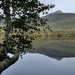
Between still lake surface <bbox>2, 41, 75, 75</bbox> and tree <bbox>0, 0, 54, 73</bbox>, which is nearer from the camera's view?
tree <bbox>0, 0, 54, 73</bbox>

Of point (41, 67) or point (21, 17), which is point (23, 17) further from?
point (41, 67)

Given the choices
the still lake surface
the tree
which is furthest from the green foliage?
the still lake surface

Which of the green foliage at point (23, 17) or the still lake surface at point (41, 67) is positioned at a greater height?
the green foliage at point (23, 17)

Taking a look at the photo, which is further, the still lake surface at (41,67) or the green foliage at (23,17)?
the still lake surface at (41,67)

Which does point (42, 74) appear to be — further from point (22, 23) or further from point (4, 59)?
point (4, 59)

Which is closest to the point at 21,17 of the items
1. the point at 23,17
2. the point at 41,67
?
the point at 23,17

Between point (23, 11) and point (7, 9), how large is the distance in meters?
1.48

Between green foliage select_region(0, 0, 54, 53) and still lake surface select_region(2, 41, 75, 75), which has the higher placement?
green foliage select_region(0, 0, 54, 53)

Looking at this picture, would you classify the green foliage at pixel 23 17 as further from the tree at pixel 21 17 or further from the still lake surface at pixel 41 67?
the still lake surface at pixel 41 67

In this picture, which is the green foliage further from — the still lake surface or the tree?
the still lake surface

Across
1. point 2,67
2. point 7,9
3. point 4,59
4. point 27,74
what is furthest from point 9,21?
point 27,74

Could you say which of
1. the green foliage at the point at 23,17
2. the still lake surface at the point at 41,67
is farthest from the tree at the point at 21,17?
the still lake surface at the point at 41,67

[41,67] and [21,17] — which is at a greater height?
[21,17]

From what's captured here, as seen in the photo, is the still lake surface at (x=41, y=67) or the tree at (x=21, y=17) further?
the still lake surface at (x=41, y=67)
